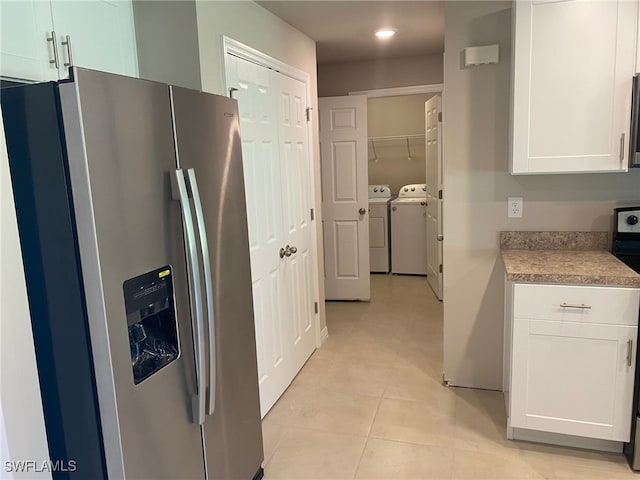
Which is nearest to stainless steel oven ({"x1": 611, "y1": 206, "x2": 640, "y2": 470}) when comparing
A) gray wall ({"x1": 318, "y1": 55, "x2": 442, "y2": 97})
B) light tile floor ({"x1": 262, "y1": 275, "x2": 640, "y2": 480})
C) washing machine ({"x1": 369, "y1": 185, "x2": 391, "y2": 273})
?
light tile floor ({"x1": 262, "y1": 275, "x2": 640, "y2": 480})

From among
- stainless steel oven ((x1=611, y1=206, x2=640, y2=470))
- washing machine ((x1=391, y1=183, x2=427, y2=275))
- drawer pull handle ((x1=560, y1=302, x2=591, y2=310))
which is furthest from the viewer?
washing machine ((x1=391, y1=183, x2=427, y2=275))

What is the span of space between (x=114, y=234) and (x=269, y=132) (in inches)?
63.1

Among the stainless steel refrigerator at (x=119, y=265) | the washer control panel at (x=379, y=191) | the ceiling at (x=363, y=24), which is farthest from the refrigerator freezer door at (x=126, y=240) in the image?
the washer control panel at (x=379, y=191)

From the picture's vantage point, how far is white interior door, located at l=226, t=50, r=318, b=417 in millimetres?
2520

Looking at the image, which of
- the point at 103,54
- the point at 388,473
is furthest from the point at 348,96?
the point at 388,473

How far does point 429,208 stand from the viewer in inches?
198

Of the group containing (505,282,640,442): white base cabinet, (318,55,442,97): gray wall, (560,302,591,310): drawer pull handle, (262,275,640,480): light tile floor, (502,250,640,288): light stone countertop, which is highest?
(318,55,442,97): gray wall

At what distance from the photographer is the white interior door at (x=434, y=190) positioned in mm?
4391

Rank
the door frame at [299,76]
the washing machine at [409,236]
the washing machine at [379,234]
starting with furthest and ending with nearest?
the washing machine at [379,234] < the washing machine at [409,236] < the door frame at [299,76]

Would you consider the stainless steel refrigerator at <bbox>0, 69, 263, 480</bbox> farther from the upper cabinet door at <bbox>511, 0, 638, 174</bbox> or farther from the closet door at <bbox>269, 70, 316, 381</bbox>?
the upper cabinet door at <bbox>511, 0, 638, 174</bbox>

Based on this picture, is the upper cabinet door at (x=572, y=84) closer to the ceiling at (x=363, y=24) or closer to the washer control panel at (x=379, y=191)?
the ceiling at (x=363, y=24)

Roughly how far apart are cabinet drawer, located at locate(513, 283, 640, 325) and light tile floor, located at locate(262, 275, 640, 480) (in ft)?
2.26

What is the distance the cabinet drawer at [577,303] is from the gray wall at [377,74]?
2.95 metres

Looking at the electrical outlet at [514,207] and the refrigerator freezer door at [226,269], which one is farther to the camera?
the electrical outlet at [514,207]
